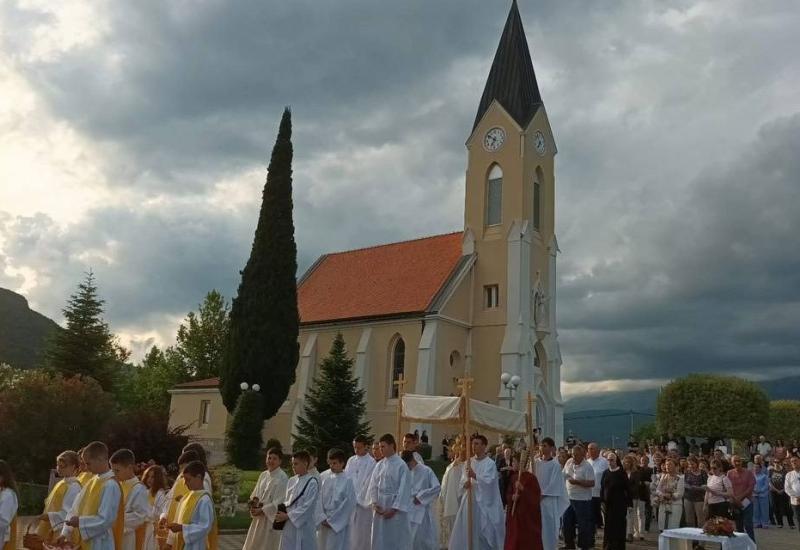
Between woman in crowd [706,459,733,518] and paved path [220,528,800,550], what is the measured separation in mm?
1412

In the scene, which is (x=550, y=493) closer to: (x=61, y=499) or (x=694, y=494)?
(x=694, y=494)

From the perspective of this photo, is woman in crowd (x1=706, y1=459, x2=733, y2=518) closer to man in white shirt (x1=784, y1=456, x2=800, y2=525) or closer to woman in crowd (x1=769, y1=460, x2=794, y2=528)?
man in white shirt (x1=784, y1=456, x2=800, y2=525)

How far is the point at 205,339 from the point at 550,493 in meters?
54.5

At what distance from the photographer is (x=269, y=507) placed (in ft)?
33.0

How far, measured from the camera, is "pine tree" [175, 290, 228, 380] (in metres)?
62.6

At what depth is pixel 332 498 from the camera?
35.0 ft

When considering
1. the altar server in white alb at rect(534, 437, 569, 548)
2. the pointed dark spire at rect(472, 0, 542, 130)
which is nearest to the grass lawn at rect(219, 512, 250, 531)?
the altar server in white alb at rect(534, 437, 569, 548)

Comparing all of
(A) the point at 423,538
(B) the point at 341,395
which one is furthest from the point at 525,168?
(A) the point at 423,538

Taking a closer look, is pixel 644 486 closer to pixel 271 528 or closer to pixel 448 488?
pixel 448 488

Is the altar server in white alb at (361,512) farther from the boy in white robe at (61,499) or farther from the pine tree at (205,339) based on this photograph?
the pine tree at (205,339)

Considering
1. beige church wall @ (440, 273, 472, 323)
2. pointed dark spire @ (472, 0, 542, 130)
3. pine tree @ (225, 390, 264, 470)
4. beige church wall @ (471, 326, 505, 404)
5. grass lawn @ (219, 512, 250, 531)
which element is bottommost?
grass lawn @ (219, 512, 250, 531)

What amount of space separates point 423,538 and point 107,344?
4370 centimetres

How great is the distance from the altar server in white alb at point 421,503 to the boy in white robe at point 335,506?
1676mm

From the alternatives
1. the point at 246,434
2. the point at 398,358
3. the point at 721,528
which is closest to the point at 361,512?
the point at 721,528
